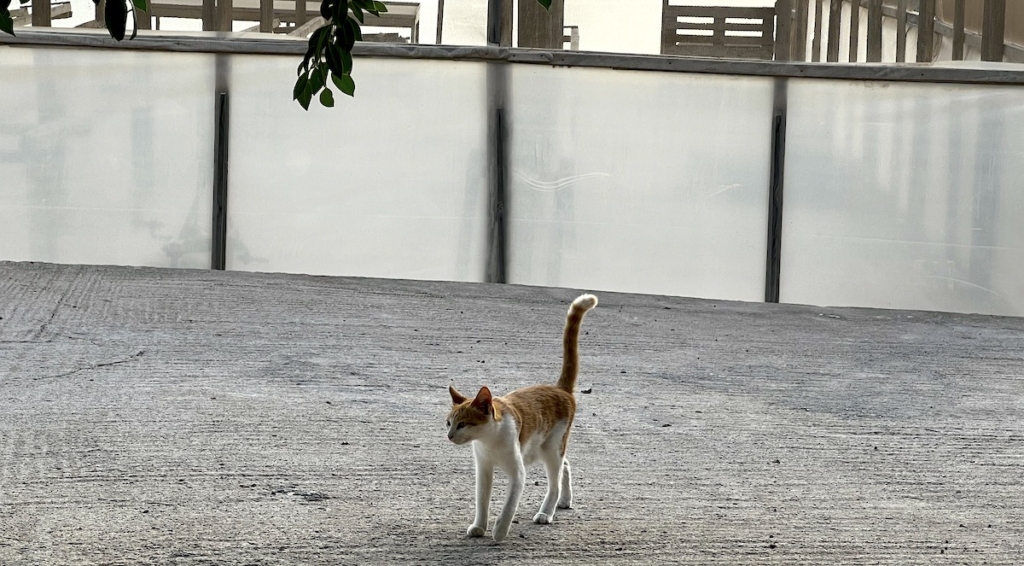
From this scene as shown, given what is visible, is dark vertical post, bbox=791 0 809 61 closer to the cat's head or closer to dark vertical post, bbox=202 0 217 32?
dark vertical post, bbox=202 0 217 32

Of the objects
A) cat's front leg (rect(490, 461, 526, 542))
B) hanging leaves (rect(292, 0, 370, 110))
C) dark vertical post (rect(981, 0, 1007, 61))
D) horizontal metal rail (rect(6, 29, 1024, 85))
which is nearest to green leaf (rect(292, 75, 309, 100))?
hanging leaves (rect(292, 0, 370, 110))

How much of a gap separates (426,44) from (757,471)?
5181 millimetres

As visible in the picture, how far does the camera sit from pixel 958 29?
8.65m

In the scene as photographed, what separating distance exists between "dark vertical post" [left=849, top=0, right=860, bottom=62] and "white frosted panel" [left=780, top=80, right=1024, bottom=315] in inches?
9.1

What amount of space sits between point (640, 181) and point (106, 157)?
4.03 m

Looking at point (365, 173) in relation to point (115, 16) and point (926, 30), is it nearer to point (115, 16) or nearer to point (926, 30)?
point (926, 30)

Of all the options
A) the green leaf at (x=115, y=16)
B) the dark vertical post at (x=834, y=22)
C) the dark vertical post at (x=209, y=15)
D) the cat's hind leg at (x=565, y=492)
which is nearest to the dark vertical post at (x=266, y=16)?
the dark vertical post at (x=209, y=15)

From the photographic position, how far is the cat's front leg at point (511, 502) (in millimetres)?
3666

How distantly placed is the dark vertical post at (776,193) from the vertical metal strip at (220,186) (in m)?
4.09

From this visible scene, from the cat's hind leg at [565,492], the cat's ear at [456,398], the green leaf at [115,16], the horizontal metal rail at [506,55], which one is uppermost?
the horizontal metal rail at [506,55]

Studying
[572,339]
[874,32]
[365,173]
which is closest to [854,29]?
[874,32]

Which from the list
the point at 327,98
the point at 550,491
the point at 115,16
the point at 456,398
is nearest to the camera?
the point at 115,16

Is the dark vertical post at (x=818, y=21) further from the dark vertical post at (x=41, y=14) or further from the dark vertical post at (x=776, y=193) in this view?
the dark vertical post at (x=41, y=14)

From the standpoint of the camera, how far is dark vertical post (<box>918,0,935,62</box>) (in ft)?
28.5
